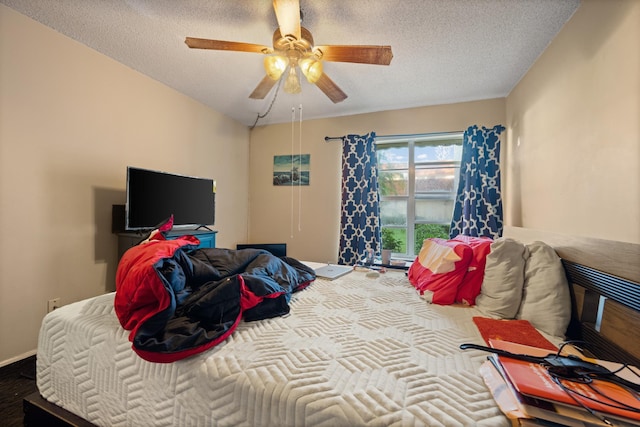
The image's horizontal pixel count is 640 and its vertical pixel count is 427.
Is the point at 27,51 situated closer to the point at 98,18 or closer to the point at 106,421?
the point at 98,18

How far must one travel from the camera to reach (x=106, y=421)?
3.15 feet

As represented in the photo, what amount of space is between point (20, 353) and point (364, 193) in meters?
3.28

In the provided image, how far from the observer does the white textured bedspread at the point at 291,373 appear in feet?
2.19

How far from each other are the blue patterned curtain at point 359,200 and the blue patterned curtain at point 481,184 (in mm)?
993

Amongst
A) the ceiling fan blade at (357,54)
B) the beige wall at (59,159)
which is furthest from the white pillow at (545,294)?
the beige wall at (59,159)

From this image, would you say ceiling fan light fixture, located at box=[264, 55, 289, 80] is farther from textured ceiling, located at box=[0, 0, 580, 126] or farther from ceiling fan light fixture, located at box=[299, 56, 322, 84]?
textured ceiling, located at box=[0, 0, 580, 126]

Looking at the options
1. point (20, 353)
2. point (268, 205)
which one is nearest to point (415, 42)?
point (268, 205)

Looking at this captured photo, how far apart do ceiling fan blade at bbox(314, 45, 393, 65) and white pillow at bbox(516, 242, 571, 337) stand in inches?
54.0

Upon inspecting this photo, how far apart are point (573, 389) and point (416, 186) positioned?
2789mm

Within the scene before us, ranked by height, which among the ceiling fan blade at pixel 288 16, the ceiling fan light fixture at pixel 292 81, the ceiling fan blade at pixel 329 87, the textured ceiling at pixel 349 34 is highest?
the textured ceiling at pixel 349 34

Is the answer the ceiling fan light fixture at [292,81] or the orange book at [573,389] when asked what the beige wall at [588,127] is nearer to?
the orange book at [573,389]

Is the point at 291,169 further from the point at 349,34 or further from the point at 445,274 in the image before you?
the point at 445,274

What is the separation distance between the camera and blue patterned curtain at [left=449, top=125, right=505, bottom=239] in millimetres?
2797

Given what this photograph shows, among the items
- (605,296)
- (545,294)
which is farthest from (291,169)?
(605,296)
